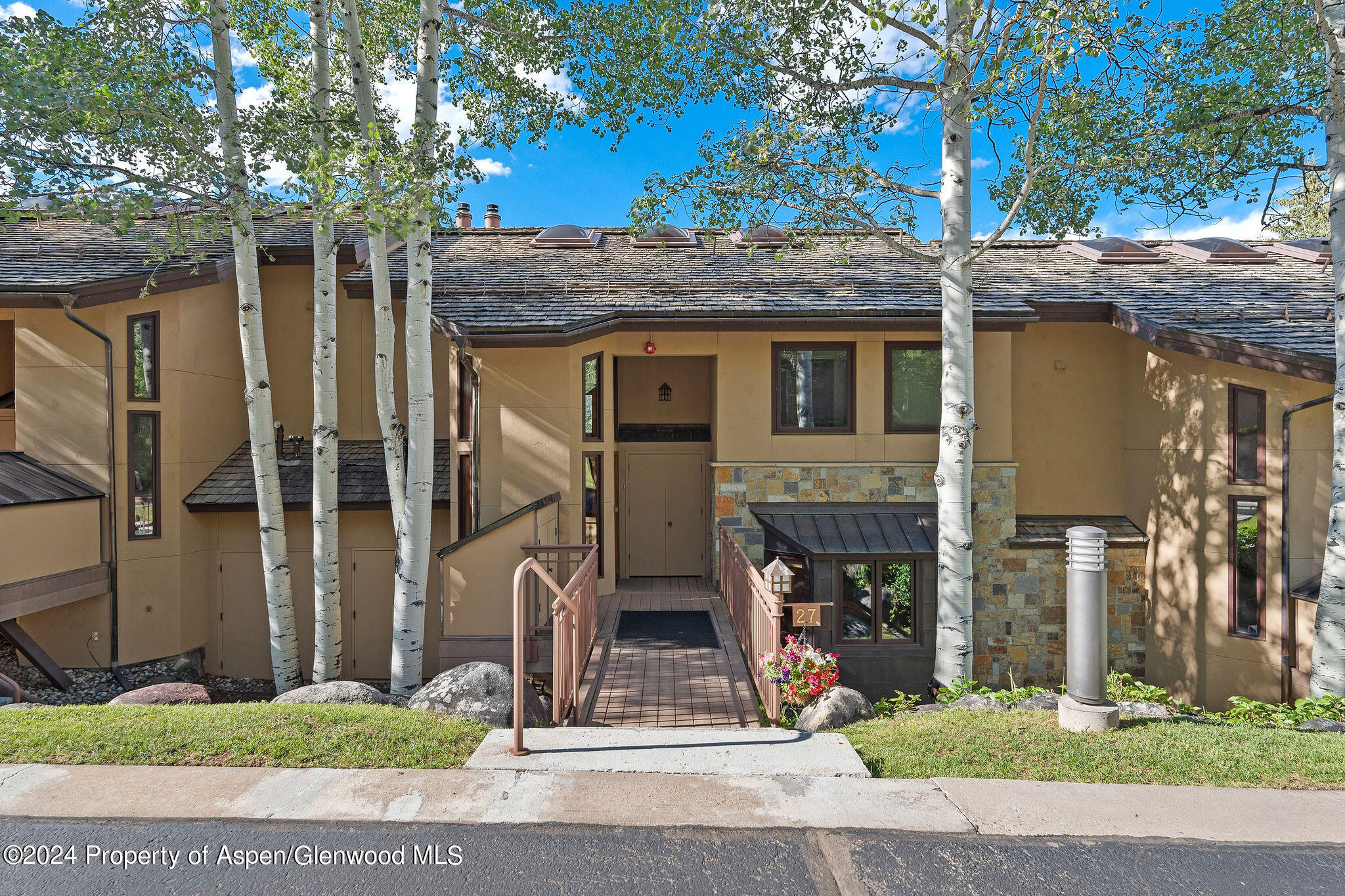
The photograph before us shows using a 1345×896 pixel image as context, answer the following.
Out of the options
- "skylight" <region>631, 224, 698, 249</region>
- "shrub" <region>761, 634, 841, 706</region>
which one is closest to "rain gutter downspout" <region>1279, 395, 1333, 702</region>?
"shrub" <region>761, 634, 841, 706</region>

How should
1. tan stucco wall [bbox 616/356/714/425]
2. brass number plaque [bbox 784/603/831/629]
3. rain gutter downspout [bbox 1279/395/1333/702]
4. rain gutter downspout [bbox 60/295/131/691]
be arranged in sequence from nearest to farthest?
brass number plaque [bbox 784/603/831/629] < rain gutter downspout [bbox 1279/395/1333/702] < rain gutter downspout [bbox 60/295/131/691] < tan stucco wall [bbox 616/356/714/425]

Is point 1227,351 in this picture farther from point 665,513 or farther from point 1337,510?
point 665,513

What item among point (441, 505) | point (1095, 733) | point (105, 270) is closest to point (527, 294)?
point (441, 505)

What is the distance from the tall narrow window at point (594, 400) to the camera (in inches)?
376

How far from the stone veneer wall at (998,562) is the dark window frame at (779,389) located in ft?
1.59

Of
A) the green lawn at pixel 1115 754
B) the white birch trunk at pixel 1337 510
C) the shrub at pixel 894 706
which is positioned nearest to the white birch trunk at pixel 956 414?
the shrub at pixel 894 706

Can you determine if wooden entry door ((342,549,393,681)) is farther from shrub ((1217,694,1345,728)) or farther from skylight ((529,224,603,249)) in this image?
shrub ((1217,694,1345,728))

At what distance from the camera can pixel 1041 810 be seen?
3309 mm

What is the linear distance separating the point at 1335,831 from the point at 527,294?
9.37 metres

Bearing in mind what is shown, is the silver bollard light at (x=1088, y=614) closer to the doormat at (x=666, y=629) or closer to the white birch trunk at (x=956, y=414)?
the white birch trunk at (x=956, y=414)

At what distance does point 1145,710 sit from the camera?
4949 mm

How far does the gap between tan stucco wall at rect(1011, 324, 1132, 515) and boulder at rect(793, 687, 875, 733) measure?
6.14 meters

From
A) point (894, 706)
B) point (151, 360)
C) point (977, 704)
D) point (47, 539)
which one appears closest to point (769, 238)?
point (894, 706)

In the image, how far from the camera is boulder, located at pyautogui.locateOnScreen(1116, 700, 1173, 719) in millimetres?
4745
